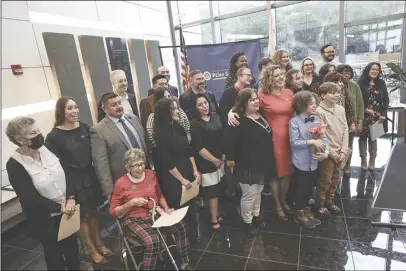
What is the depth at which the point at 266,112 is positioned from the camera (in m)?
2.55

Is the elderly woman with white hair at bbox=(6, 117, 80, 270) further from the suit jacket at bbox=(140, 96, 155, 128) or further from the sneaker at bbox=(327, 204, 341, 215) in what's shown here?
the sneaker at bbox=(327, 204, 341, 215)

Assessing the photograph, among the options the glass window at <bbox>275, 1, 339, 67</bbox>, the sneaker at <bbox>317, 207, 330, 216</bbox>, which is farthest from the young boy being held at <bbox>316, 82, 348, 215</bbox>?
the glass window at <bbox>275, 1, 339, 67</bbox>

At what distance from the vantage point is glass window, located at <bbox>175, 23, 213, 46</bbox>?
23.0ft

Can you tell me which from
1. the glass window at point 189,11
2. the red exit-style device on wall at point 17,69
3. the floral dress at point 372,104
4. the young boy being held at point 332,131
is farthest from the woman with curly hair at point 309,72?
the glass window at point 189,11

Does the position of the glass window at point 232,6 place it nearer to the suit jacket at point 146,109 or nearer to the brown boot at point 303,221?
the suit jacket at point 146,109

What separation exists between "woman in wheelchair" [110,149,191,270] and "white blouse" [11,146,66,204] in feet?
1.26

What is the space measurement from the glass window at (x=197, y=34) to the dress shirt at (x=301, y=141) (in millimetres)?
5183

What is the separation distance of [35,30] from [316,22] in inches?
206

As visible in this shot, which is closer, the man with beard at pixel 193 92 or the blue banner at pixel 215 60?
the man with beard at pixel 193 92

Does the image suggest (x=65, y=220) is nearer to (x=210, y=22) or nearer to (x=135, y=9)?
(x=135, y=9)

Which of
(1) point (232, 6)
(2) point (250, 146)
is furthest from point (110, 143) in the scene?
(1) point (232, 6)

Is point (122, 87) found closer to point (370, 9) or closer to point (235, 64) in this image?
point (235, 64)

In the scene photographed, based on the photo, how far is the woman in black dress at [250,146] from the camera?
2389mm

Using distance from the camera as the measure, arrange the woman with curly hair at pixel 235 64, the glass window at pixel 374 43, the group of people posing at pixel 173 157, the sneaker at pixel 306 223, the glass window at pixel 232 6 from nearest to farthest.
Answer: the group of people posing at pixel 173 157
the sneaker at pixel 306 223
the woman with curly hair at pixel 235 64
the glass window at pixel 374 43
the glass window at pixel 232 6
